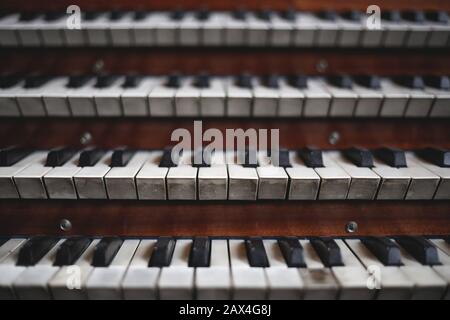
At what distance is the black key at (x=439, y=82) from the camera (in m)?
1.31

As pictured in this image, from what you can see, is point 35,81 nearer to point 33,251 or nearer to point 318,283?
point 33,251

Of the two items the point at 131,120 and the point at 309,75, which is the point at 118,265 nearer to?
the point at 131,120

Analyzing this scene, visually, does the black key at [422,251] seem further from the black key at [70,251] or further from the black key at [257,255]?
the black key at [70,251]

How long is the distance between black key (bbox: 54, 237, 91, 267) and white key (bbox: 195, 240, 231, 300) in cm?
43

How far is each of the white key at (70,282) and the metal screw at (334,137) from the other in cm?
105

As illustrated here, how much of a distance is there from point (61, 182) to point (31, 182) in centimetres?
11

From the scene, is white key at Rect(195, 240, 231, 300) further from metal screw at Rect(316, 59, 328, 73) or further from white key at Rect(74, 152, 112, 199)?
metal screw at Rect(316, 59, 328, 73)

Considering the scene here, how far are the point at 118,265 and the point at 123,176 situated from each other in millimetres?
307

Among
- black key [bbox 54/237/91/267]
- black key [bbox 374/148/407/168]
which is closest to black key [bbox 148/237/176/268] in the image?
black key [bbox 54/237/91/267]

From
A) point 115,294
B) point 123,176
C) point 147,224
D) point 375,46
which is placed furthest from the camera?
point 375,46

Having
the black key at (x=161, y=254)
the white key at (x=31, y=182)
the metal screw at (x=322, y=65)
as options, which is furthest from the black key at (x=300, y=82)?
the white key at (x=31, y=182)

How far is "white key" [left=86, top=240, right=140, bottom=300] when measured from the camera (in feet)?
3.27

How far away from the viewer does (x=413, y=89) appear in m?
1.32
